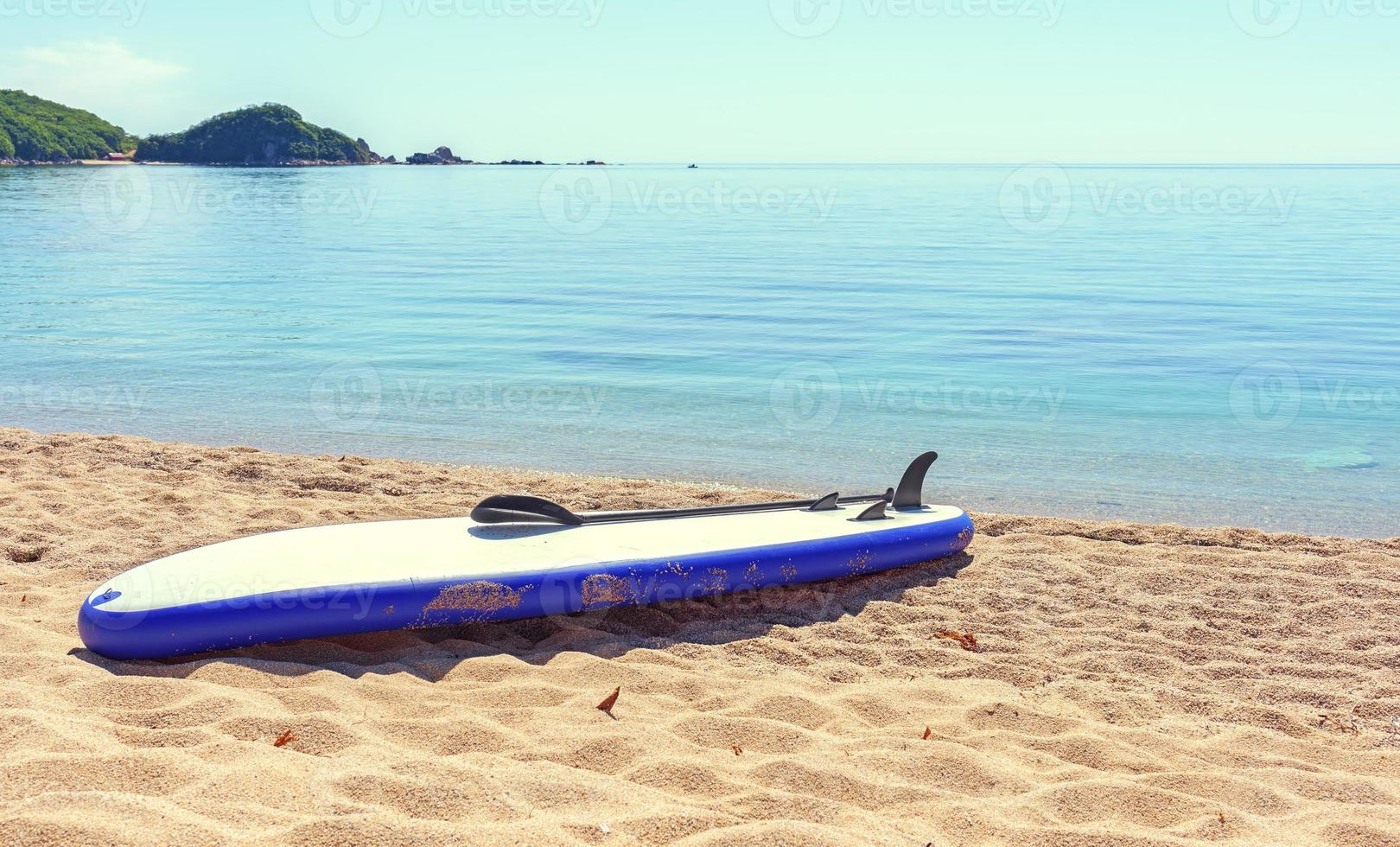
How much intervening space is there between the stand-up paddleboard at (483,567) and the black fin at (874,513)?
1 cm

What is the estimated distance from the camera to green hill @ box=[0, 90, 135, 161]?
96188mm

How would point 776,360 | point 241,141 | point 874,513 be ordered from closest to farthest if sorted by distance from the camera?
point 874,513, point 776,360, point 241,141

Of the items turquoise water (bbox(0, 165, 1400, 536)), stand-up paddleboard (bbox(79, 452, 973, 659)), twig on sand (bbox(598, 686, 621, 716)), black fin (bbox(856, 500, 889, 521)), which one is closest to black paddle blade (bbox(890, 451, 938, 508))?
stand-up paddleboard (bbox(79, 452, 973, 659))

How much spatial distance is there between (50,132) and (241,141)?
61.9 feet

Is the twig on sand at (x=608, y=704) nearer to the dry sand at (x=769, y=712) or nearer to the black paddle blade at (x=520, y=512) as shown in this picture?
the dry sand at (x=769, y=712)

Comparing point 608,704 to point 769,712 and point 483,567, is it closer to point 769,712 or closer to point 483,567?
point 769,712

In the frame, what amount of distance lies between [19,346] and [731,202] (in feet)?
156

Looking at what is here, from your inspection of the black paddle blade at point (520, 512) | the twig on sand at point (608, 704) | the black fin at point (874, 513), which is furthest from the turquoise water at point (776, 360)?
the twig on sand at point (608, 704)

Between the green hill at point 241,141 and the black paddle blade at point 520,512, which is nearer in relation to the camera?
the black paddle blade at point 520,512

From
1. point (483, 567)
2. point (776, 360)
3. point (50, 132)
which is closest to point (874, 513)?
point (483, 567)

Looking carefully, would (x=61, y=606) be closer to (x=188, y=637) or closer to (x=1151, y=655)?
(x=188, y=637)

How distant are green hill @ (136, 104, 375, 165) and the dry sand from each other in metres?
123

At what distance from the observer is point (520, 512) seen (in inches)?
195

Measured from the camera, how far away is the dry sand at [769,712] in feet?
9.07
